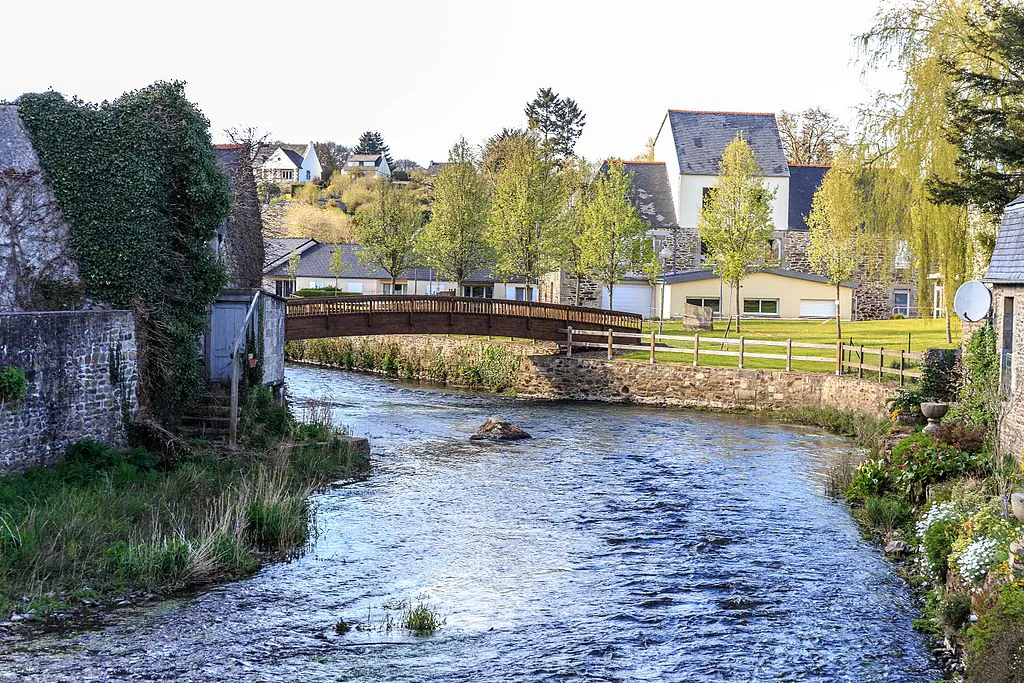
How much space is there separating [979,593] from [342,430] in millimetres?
15925

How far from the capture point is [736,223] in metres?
47.6

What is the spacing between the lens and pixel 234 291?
2366 centimetres

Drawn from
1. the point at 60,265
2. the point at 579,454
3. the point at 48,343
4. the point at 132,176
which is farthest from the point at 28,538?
the point at 579,454

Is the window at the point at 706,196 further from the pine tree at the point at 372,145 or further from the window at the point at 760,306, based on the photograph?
the pine tree at the point at 372,145

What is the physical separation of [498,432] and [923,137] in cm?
1418

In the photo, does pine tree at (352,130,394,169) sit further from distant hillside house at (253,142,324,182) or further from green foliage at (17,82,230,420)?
green foliage at (17,82,230,420)

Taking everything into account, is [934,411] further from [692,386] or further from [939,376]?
[692,386]

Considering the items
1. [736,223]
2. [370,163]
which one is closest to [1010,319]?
[736,223]

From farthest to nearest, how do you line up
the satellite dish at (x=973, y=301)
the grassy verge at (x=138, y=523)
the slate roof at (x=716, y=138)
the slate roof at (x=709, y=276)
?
the slate roof at (x=716, y=138) → the slate roof at (x=709, y=276) → the satellite dish at (x=973, y=301) → the grassy verge at (x=138, y=523)

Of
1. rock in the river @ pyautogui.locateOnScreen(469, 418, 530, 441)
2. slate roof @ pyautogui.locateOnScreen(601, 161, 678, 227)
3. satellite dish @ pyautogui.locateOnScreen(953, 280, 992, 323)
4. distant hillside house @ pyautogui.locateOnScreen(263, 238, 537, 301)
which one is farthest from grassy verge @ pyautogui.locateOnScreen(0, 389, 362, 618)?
distant hillside house @ pyautogui.locateOnScreen(263, 238, 537, 301)

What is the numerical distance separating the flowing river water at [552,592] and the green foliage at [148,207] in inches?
159

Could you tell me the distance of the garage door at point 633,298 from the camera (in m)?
56.3

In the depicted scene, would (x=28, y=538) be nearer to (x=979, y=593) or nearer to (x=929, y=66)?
(x=979, y=593)

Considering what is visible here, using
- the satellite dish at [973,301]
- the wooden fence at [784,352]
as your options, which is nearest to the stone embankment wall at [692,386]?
the wooden fence at [784,352]
